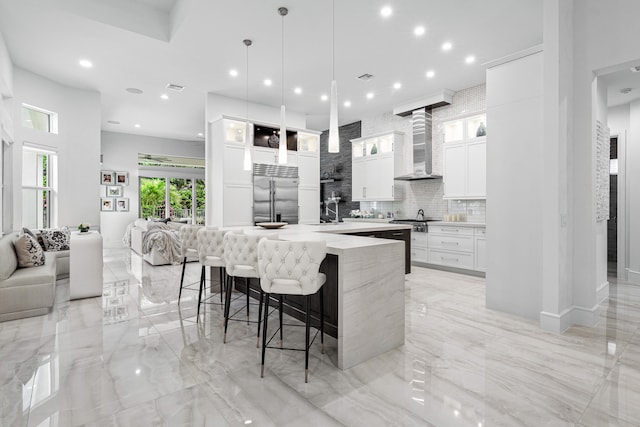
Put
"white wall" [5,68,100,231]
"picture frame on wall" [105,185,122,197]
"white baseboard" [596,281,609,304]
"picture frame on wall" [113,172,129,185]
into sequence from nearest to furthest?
"white baseboard" [596,281,609,304] < "white wall" [5,68,100,231] < "picture frame on wall" [105,185,122,197] < "picture frame on wall" [113,172,129,185]

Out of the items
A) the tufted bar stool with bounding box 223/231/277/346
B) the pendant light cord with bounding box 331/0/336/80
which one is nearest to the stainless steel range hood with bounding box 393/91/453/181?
the pendant light cord with bounding box 331/0/336/80

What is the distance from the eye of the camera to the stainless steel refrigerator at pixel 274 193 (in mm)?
6348

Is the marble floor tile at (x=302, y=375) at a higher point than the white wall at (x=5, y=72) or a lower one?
lower

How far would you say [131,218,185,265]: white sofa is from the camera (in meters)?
6.33

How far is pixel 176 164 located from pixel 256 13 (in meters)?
8.35

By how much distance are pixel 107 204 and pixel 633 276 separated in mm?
12092

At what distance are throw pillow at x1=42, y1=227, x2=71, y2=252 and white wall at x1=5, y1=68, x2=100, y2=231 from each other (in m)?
0.79

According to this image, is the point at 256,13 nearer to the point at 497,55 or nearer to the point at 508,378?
the point at 497,55

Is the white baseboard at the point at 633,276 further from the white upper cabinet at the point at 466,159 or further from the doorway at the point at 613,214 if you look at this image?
the white upper cabinet at the point at 466,159

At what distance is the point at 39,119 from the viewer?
5895mm

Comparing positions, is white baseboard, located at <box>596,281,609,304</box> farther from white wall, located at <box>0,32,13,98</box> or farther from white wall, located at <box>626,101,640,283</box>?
white wall, located at <box>0,32,13,98</box>

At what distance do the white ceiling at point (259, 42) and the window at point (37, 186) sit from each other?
4.69 feet

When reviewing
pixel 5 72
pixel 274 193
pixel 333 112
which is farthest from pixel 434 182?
pixel 5 72

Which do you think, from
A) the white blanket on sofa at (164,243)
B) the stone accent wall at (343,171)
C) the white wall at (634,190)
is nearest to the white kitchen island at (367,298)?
the white blanket on sofa at (164,243)
